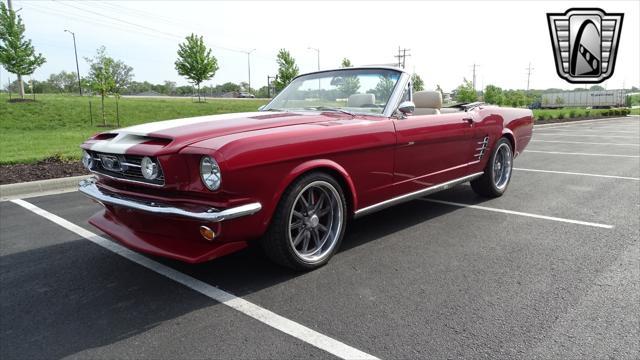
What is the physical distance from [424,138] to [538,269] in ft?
4.90

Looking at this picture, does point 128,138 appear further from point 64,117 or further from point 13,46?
point 13,46

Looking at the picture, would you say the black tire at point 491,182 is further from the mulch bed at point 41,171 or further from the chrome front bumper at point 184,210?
the mulch bed at point 41,171

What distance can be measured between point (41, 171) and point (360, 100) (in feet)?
18.7

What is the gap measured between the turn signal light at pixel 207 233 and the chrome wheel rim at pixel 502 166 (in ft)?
13.6

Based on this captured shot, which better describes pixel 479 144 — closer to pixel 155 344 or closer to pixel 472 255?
pixel 472 255

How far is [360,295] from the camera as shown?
114 inches

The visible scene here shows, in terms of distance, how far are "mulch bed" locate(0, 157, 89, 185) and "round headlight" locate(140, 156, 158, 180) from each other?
15.9 feet

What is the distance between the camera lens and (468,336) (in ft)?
7.86

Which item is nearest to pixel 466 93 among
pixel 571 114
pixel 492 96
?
pixel 571 114

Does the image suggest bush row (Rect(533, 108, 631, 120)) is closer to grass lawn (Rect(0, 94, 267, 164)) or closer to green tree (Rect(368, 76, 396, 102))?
grass lawn (Rect(0, 94, 267, 164))

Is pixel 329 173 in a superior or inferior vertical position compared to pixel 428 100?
inferior

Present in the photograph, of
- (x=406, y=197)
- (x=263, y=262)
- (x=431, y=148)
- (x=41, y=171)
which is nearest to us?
(x=263, y=262)

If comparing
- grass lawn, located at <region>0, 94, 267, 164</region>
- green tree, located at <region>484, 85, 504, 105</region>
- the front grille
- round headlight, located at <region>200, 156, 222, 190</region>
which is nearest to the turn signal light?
round headlight, located at <region>200, 156, 222, 190</region>

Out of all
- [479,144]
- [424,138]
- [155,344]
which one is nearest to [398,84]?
[424,138]
